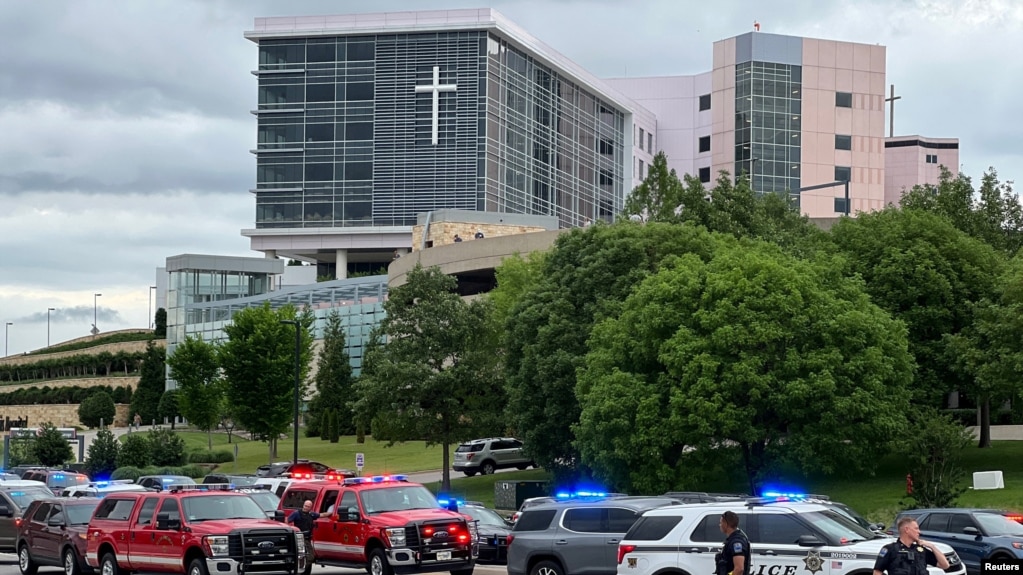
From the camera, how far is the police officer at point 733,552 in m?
16.4

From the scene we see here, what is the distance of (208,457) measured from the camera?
80.0 m

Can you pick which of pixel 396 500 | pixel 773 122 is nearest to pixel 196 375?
pixel 396 500

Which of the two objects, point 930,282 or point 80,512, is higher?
point 930,282

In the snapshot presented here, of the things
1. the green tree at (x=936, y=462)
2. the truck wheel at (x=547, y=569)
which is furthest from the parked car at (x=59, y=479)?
the truck wheel at (x=547, y=569)

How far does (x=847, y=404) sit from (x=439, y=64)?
84.2 metres

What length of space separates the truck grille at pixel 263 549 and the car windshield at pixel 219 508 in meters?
1.03

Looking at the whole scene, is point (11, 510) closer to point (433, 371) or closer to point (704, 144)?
point (433, 371)

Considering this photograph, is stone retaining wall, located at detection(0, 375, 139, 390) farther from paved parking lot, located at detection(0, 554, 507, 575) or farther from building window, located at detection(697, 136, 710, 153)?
paved parking lot, located at detection(0, 554, 507, 575)

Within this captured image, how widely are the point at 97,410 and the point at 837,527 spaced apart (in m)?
113

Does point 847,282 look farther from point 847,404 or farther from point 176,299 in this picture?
point 176,299

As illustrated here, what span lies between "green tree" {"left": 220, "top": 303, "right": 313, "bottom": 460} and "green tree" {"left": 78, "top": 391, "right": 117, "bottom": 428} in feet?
171

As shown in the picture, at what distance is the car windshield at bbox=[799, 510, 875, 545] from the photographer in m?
18.0

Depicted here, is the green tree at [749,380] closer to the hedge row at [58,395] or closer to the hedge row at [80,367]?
the hedge row at [58,395]

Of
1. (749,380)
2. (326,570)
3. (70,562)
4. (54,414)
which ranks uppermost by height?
(749,380)
